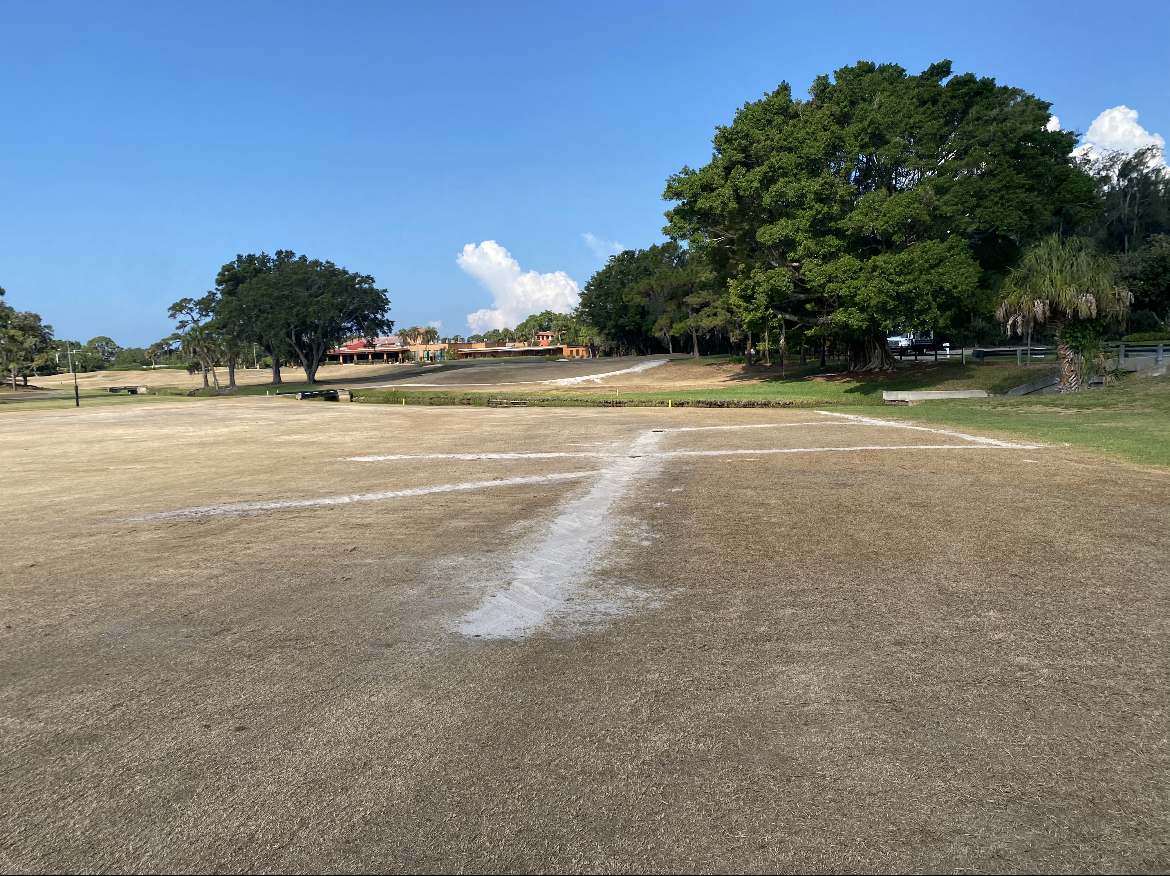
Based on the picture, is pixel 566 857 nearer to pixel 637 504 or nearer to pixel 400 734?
pixel 400 734

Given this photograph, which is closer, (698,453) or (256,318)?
(698,453)

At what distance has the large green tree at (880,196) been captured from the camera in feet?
91.3

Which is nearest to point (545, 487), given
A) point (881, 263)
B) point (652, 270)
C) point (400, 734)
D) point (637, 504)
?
point (637, 504)

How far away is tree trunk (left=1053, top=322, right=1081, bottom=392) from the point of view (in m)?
23.4

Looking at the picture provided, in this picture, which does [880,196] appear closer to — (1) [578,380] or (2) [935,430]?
(2) [935,430]

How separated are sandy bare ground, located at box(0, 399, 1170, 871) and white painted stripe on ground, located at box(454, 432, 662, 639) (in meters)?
0.04

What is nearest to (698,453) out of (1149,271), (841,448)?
(841,448)

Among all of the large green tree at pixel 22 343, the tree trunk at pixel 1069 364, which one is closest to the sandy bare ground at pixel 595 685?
the tree trunk at pixel 1069 364

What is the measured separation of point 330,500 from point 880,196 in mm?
26497

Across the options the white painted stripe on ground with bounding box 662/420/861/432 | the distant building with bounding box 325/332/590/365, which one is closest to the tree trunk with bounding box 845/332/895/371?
the white painted stripe on ground with bounding box 662/420/861/432

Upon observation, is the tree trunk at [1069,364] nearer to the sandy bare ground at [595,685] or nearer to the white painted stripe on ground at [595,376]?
the sandy bare ground at [595,685]

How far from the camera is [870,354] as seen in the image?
36531 mm

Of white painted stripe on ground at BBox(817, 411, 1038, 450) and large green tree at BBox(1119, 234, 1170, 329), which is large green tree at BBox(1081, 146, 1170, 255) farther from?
white painted stripe on ground at BBox(817, 411, 1038, 450)

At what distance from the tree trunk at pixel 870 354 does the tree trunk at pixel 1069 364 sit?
11437mm
